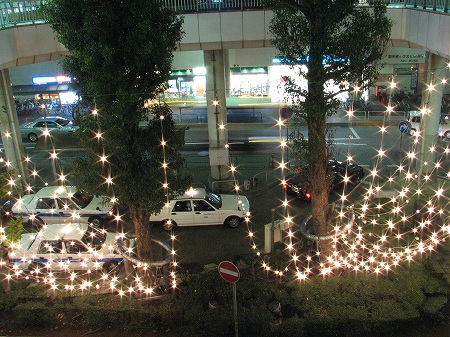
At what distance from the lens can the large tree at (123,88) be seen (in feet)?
23.5

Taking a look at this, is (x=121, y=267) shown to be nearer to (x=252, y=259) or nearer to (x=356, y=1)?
(x=252, y=259)

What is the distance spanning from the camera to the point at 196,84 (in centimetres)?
2719

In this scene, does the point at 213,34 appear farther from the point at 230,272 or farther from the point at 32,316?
the point at 32,316

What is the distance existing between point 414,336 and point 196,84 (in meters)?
21.3

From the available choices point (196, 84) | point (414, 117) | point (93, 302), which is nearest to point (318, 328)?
point (93, 302)

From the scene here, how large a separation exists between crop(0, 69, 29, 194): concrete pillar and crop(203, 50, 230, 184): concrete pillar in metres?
6.32

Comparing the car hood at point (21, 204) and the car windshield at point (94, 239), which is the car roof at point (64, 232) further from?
the car hood at point (21, 204)

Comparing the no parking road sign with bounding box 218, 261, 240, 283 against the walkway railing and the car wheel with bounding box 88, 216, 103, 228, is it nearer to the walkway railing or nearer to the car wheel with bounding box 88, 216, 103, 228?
the car wheel with bounding box 88, 216, 103, 228

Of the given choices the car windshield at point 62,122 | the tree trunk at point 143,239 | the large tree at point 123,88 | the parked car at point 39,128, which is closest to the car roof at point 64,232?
the tree trunk at point 143,239

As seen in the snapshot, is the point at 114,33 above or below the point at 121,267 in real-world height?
above

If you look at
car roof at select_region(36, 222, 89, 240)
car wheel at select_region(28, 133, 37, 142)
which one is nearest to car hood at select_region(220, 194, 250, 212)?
car roof at select_region(36, 222, 89, 240)

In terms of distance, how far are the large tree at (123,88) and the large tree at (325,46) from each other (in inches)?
87.9

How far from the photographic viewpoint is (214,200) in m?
13.0

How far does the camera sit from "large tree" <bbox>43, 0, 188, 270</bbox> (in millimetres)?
7160
